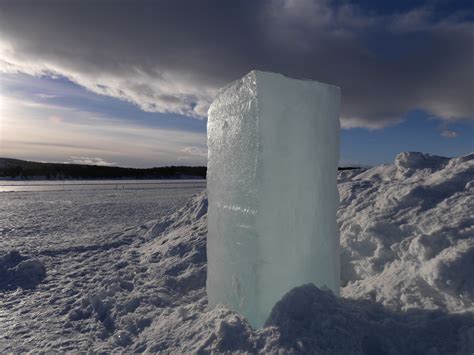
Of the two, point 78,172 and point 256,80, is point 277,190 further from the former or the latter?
point 78,172

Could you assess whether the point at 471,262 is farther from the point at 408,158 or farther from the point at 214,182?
the point at 408,158

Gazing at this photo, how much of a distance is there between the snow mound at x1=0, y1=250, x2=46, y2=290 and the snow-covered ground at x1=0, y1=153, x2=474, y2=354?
18mm

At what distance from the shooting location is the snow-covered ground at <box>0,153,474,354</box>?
2969 millimetres

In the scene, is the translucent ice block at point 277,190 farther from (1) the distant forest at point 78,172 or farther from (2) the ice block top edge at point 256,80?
(1) the distant forest at point 78,172

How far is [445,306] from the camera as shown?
125 inches

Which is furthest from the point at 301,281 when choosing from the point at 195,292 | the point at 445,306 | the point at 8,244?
the point at 8,244

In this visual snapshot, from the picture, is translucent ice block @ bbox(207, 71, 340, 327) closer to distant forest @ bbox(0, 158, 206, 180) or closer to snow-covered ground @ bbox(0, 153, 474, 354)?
snow-covered ground @ bbox(0, 153, 474, 354)

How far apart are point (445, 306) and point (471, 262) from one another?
49 cm

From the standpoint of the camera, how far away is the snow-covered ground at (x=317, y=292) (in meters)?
2.97

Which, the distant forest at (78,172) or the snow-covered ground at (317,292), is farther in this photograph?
the distant forest at (78,172)

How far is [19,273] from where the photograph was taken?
6.52m

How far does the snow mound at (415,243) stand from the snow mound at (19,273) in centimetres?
557

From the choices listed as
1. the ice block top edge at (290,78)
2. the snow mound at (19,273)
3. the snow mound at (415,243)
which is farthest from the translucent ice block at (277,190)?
the snow mound at (19,273)

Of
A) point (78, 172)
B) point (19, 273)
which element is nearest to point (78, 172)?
point (78, 172)
